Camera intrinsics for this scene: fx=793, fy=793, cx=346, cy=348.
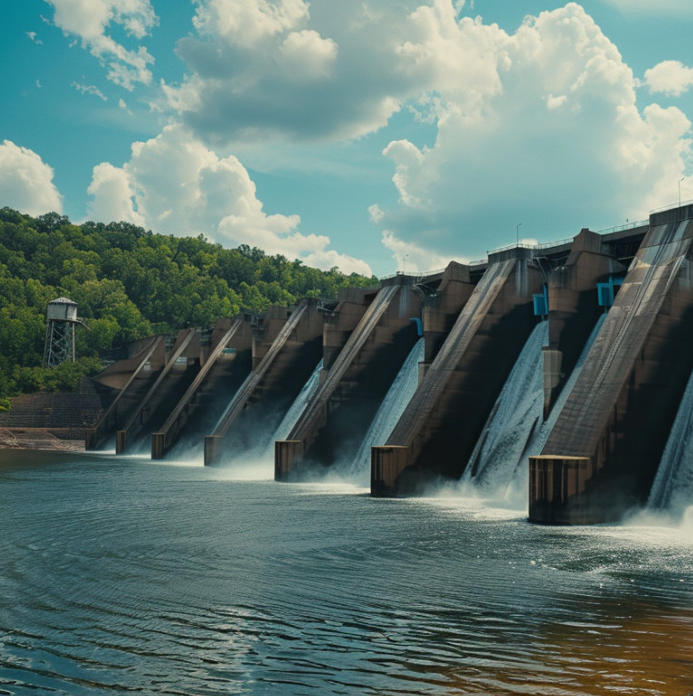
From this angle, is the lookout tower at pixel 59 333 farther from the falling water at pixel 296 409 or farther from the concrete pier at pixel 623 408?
the concrete pier at pixel 623 408

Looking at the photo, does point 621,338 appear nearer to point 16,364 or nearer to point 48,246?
point 16,364

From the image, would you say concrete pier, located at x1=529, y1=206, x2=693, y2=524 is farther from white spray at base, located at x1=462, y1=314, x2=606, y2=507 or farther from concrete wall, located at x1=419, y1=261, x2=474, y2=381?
concrete wall, located at x1=419, y1=261, x2=474, y2=381

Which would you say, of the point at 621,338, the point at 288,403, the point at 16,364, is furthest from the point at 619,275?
the point at 16,364

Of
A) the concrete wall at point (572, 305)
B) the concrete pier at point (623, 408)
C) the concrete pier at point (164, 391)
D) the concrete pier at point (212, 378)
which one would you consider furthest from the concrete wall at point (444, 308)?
the concrete pier at point (164, 391)

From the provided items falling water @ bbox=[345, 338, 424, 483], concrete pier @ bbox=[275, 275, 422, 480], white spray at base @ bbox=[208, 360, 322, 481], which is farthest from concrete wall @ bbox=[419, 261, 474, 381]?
white spray at base @ bbox=[208, 360, 322, 481]

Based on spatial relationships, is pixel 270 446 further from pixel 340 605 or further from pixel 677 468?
pixel 340 605

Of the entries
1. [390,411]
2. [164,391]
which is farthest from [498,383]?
[164,391]

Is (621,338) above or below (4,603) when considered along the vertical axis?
above
